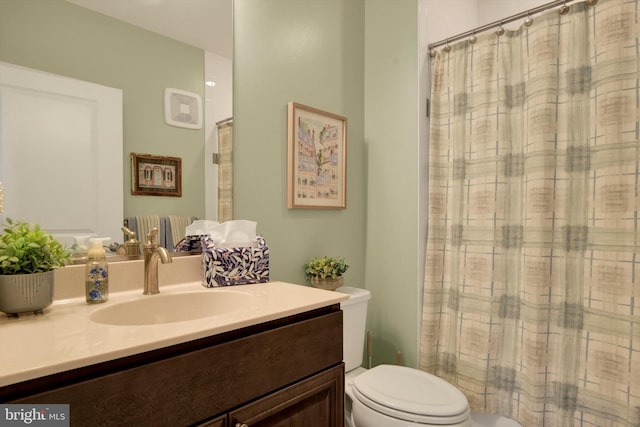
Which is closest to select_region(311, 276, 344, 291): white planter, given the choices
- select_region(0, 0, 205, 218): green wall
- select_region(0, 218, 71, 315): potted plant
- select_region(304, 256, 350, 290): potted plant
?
select_region(304, 256, 350, 290): potted plant

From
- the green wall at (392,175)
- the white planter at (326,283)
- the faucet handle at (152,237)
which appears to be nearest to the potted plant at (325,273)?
the white planter at (326,283)

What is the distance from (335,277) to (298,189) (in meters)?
0.46

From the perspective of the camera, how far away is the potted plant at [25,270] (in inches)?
32.9

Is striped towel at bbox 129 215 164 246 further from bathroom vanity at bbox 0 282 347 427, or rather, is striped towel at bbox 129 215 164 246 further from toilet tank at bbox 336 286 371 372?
toilet tank at bbox 336 286 371 372

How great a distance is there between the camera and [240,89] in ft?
4.86

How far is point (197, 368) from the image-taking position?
76 centimetres

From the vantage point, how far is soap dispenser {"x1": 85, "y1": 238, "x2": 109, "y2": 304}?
1019mm

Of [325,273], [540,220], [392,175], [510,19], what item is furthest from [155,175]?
[510,19]

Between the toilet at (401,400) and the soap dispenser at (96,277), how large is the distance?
0.95m

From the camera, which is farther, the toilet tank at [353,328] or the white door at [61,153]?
the toilet tank at [353,328]

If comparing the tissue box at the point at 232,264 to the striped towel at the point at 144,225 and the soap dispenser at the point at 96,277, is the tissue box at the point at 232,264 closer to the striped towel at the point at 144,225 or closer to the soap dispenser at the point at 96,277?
the striped towel at the point at 144,225

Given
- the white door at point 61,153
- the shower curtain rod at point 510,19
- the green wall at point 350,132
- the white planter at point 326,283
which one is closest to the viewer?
the white door at point 61,153

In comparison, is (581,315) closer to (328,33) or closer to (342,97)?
(342,97)

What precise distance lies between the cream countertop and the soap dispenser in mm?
26
